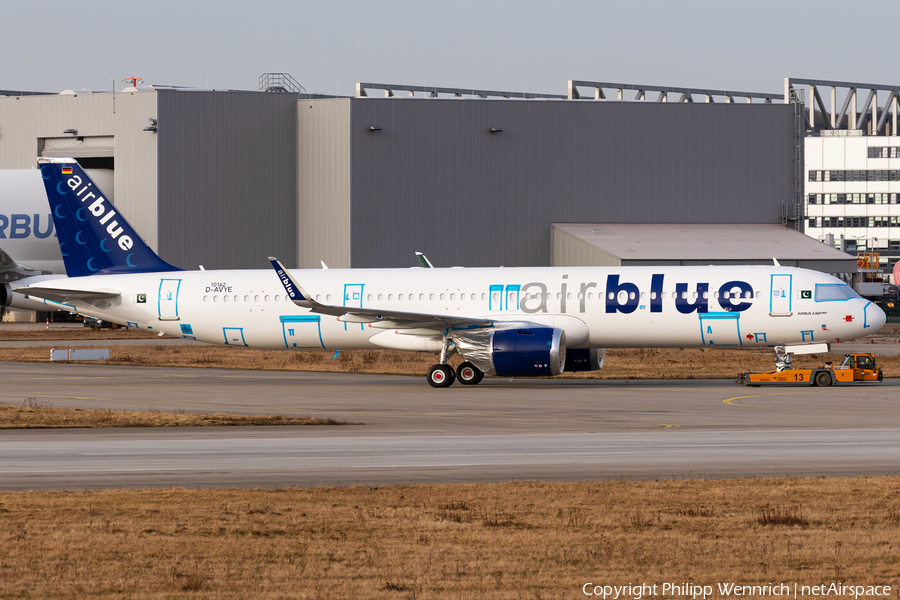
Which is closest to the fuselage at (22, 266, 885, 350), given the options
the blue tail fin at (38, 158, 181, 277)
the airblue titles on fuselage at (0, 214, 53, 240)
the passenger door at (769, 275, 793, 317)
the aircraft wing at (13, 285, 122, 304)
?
the passenger door at (769, 275, 793, 317)

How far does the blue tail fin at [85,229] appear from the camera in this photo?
4212 centimetres

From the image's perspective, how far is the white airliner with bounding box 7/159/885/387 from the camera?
37.0 meters

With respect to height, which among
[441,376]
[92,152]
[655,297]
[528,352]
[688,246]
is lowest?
[441,376]

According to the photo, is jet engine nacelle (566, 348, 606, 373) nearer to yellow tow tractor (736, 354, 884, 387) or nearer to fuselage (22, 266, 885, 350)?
fuselage (22, 266, 885, 350)

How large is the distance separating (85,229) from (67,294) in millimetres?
2663

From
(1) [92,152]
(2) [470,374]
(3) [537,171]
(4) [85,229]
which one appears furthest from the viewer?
(1) [92,152]

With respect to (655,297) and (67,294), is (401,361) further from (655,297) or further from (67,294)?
(655,297)

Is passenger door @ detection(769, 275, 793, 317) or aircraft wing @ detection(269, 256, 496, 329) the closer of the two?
aircraft wing @ detection(269, 256, 496, 329)

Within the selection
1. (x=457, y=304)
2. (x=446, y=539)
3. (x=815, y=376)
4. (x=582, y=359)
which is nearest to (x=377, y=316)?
(x=457, y=304)

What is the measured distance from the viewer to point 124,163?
77.9m

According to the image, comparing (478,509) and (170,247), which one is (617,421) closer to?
(478,509)

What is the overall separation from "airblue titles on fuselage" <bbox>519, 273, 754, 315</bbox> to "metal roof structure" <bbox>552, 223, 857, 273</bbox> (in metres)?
33.3

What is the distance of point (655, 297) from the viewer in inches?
1474

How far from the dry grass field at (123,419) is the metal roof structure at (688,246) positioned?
4616 cm
